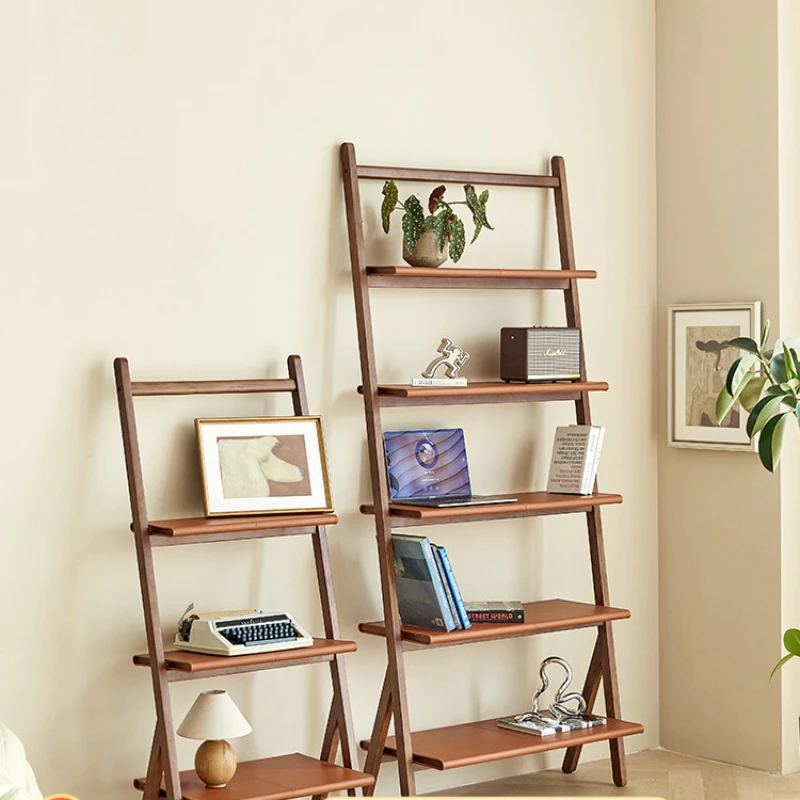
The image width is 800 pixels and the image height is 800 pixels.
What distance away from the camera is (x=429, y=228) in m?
4.06

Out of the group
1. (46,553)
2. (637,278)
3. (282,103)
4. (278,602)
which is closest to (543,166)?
(637,278)

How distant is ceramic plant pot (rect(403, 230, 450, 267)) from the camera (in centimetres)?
406

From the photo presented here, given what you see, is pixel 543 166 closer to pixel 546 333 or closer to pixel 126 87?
pixel 546 333

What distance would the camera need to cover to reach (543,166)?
180 inches

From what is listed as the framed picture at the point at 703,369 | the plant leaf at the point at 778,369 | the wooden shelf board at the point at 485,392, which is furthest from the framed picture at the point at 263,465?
the framed picture at the point at 703,369

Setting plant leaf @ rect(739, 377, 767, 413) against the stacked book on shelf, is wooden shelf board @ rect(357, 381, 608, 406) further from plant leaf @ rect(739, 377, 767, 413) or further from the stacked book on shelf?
plant leaf @ rect(739, 377, 767, 413)

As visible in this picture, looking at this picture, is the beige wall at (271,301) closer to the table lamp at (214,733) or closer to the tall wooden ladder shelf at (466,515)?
the tall wooden ladder shelf at (466,515)

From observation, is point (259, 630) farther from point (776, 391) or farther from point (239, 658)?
point (776, 391)

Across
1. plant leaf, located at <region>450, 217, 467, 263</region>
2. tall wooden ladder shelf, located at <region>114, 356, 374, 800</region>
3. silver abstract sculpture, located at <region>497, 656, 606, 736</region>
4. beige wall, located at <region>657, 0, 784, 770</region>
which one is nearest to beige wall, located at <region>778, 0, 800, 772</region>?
beige wall, located at <region>657, 0, 784, 770</region>

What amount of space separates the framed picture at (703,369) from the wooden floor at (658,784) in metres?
1.10

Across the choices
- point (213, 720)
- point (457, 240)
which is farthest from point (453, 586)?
point (457, 240)

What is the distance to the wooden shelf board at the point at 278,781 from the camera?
3559 mm

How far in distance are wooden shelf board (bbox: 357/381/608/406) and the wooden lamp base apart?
3.67 feet

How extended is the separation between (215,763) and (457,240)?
1.70m
